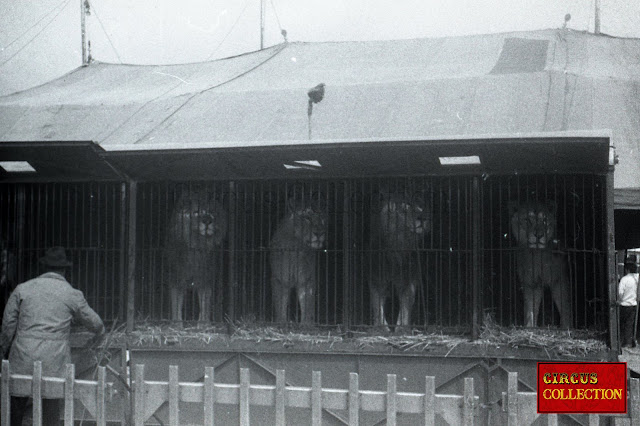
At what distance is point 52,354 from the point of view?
21.5 ft

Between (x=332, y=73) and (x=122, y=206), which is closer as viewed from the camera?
(x=122, y=206)

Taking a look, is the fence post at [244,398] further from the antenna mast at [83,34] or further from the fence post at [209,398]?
the antenna mast at [83,34]

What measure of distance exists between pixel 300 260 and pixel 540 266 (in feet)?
8.42

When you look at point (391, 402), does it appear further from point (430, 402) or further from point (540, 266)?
point (540, 266)

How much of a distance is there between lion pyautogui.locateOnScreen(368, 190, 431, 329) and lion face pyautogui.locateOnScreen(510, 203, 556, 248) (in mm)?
970

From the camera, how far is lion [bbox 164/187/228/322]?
8.60 meters

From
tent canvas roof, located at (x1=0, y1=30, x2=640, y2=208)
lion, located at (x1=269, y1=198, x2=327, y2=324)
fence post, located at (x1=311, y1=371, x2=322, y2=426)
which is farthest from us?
tent canvas roof, located at (x1=0, y1=30, x2=640, y2=208)

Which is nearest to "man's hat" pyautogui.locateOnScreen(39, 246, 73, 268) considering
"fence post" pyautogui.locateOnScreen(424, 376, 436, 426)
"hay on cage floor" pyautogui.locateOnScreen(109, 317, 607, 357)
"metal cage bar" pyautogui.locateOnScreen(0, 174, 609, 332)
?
"hay on cage floor" pyautogui.locateOnScreen(109, 317, 607, 357)

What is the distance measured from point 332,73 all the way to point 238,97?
5.47 feet

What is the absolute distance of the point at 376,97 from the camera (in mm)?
11242

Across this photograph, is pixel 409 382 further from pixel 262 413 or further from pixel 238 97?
pixel 238 97

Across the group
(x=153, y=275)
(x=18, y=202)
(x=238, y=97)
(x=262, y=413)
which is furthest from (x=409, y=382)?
(x=238, y=97)

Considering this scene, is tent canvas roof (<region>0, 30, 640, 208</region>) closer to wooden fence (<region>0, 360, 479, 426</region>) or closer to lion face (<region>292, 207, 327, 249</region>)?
lion face (<region>292, 207, 327, 249</region>)

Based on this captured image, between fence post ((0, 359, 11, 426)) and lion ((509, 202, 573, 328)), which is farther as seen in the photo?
Result: lion ((509, 202, 573, 328))
